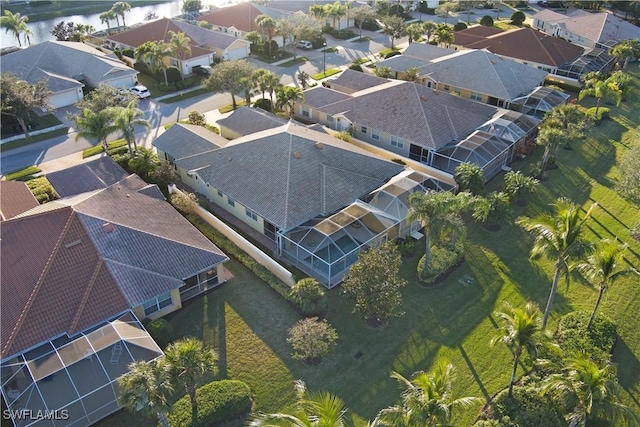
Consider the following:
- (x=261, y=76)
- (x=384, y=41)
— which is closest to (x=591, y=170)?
(x=261, y=76)

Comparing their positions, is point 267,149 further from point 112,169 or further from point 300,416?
point 300,416

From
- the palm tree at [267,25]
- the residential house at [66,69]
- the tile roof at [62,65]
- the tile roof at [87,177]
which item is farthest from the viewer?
the palm tree at [267,25]

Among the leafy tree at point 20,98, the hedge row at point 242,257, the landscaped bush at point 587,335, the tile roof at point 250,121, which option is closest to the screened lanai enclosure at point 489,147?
the tile roof at point 250,121

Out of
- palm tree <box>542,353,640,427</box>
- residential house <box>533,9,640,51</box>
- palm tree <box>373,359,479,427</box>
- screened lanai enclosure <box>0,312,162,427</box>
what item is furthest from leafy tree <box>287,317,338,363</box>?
residential house <box>533,9,640,51</box>

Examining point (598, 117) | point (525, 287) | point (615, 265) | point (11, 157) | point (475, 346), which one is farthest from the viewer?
point (598, 117)

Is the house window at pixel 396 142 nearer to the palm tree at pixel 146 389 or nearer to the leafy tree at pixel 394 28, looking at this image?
the palm tree at pixel 146 389

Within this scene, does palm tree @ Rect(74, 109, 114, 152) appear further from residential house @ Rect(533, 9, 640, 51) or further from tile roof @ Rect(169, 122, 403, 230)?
residential house @ Rect(533, 9, 640, 51)
